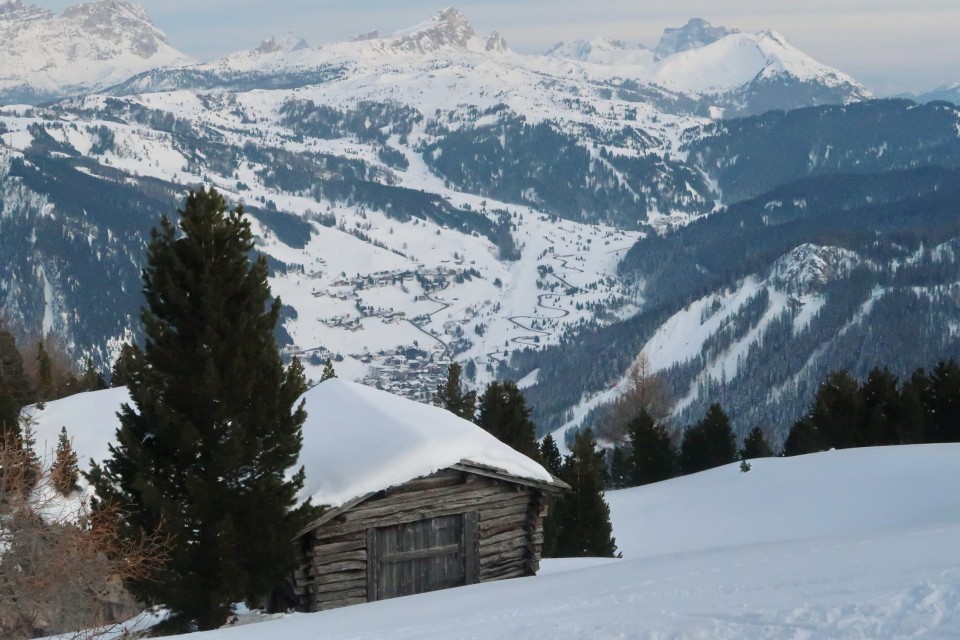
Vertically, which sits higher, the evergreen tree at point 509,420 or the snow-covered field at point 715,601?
the evergreen tree at point 509,420

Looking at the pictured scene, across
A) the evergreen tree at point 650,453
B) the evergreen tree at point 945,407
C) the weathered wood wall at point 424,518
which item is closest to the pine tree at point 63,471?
the weathered wood wall at point 424,518

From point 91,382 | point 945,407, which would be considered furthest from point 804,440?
point 91,382

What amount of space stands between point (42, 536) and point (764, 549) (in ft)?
44.0

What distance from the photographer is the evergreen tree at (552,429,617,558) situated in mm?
38438

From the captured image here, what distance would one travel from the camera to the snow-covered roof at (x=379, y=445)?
901 inches

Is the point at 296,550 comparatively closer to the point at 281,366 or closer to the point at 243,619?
the point at 243,619

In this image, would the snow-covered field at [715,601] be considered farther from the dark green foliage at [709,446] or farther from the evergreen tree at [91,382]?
the evergreen tree at [91,382]

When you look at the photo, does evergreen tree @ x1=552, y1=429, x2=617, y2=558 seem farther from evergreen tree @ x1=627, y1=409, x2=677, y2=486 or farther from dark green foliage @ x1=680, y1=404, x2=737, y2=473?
dark green foliage @ x1=680, y1=404, x2=737, y2=473

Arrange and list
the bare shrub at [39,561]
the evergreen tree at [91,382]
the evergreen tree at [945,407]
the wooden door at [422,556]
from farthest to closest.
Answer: the evergreen tree at [91,382], the evergreen tree at [945,407], the wooden door at [422,556], the bare shrub at [39,561]

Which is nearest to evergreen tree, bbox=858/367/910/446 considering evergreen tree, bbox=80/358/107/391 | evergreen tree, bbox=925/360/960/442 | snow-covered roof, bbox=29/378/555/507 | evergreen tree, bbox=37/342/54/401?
evergreen tree, bbox=925/360/960/442

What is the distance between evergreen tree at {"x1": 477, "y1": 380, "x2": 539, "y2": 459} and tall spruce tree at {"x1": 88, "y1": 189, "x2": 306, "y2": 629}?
104 feet

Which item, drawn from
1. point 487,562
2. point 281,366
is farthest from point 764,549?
point 281,366

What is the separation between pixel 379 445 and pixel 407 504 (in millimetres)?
1494

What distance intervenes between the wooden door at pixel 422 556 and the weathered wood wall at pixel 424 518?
0.17 m
